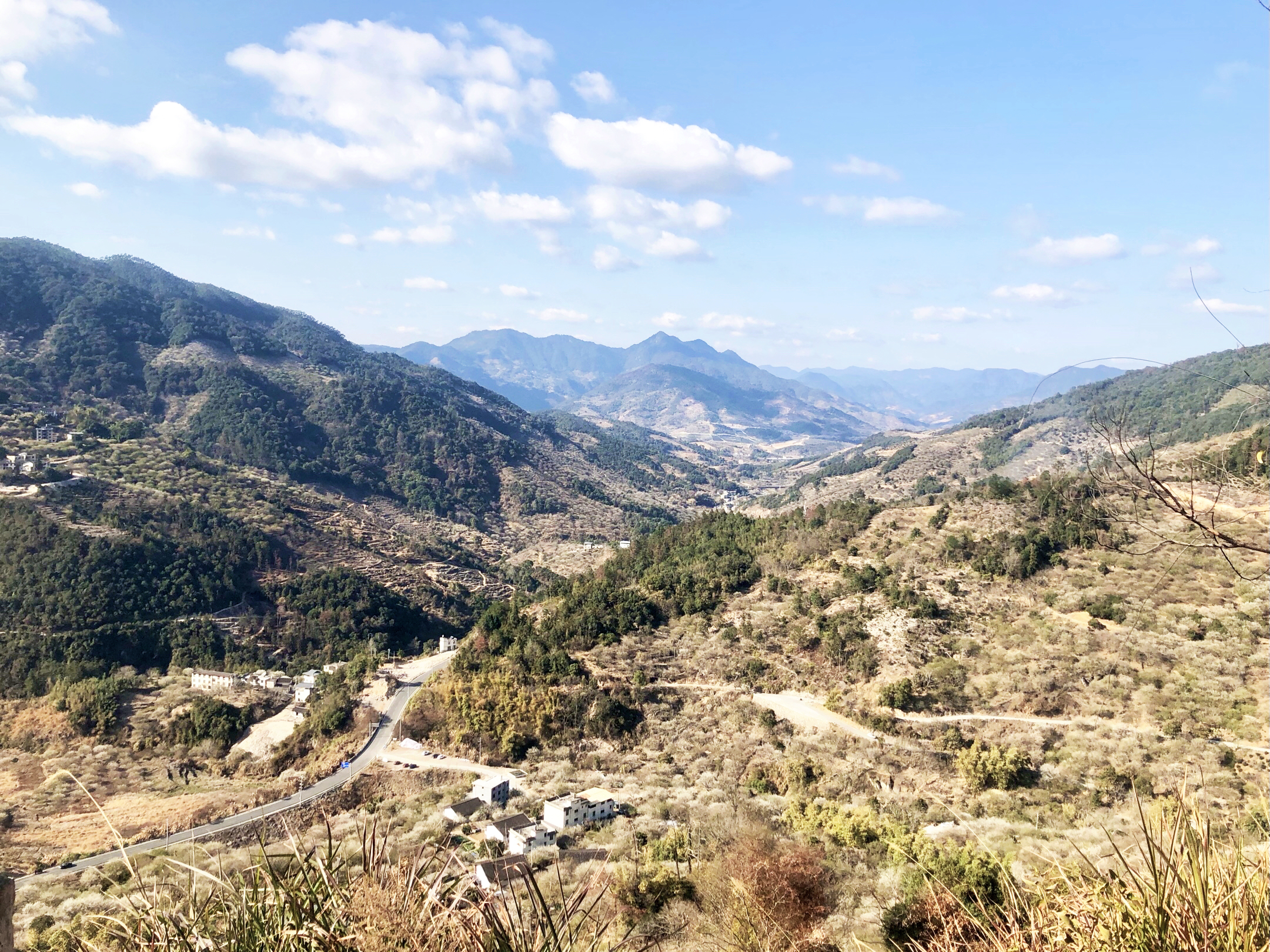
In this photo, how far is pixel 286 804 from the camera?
23.1m

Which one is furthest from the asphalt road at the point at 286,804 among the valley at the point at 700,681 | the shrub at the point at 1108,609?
the shrub at the point at 1108,609

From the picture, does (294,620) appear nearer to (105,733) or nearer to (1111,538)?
(105,733)

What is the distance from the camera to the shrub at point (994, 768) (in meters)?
18.5

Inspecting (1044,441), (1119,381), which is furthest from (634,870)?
(1119,381)

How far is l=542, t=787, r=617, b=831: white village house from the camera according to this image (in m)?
18.5

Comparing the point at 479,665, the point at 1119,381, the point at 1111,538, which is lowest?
the point at 479,665

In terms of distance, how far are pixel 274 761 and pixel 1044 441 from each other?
89.4 m

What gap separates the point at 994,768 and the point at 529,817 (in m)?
12.7

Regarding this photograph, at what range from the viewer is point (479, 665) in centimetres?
2948

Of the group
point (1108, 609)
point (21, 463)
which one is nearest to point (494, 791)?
point (1108, 609)

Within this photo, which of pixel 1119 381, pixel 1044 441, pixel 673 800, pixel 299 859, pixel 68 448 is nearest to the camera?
pixel 299 859

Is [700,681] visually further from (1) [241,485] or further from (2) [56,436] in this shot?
(2) [56,436]

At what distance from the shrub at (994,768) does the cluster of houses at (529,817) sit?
972 cm

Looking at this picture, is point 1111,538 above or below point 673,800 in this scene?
above
